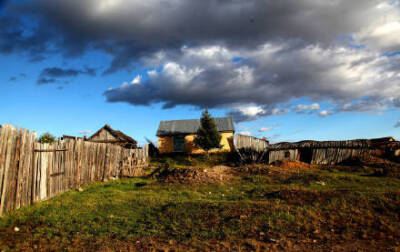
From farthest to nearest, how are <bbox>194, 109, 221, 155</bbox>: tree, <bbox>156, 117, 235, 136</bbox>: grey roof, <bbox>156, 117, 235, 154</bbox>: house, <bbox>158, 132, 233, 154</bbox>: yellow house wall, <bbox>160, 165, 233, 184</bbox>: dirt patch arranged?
<bbox>156, 117, 235, 136</bbox>: grey roof, <bbox>156, 117, 235, 154</bbox>: house, <bbox>158, 132, 233, 154</bbox>: yellow house wall, <bbox>194, 109, 221, 155</bbox>: tree, <bbox>160, 165, 233, 184</bbox>: dirt patch

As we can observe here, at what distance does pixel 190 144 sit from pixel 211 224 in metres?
24.4

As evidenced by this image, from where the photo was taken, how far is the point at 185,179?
13688mm

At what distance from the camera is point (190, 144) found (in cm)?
3042

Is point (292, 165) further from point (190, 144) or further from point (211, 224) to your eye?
point (211, 224)

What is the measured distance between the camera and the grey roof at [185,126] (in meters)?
30.6

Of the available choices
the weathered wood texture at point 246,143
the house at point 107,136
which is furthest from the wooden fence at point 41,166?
the house at point 107,136

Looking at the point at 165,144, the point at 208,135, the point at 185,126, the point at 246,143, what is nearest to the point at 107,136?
the point at 165,144

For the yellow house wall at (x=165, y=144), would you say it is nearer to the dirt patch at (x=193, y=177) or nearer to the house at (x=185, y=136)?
the house at (x=185, y=136)

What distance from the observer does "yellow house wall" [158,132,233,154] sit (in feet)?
96.8

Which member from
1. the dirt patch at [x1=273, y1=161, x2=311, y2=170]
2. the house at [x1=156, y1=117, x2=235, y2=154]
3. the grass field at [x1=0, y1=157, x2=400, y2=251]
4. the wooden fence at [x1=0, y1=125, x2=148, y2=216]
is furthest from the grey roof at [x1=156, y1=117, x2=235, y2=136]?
the grass field at [x1=0, y1=157, x2=400, y2=251]

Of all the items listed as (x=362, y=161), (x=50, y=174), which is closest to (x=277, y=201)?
(x=50, y=174)

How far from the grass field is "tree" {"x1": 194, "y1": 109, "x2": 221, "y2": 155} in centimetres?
1824

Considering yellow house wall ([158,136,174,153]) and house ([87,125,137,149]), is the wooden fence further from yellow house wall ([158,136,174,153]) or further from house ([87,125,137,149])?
yellow house wall ([158,136,174,153])

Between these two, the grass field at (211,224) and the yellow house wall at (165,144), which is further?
the yellow house wall at (165,144)
